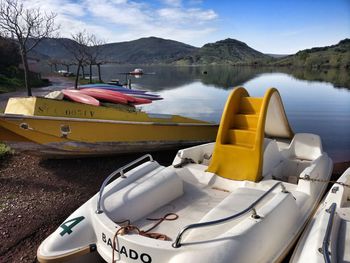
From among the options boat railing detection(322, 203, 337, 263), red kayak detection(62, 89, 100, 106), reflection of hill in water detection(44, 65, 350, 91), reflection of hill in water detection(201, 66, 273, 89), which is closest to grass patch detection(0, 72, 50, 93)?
reflection of hill in water detection(44, 65, 350, 91)

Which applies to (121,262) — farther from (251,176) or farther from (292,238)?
(251,176)

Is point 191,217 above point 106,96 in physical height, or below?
below

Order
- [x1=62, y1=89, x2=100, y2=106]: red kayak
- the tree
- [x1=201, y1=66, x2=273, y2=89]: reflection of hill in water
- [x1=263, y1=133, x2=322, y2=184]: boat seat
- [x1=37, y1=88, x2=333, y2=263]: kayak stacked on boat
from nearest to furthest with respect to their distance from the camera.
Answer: [x1=37, y1=88, x2=333, y2=263]: kayak stacked on boat → [x1=263, y1=133, x2=322, y2=184]: boat seat → [x1=62, y1=89, x2=100, y2=106]: red kayak → the tree → [x1=201, y1=66, x2=273, y2=89]: reflection of hill in water

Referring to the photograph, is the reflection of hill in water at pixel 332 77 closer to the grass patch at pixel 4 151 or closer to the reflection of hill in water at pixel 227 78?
the reflection of hill in water at pixel 227 78

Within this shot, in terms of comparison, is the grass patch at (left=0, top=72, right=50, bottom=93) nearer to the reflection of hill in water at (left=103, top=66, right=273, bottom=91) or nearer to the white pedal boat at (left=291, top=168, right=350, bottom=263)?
the reflection of hill in water at (left=103, top=66, right=273, bottom=91)

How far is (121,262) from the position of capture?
3648mm

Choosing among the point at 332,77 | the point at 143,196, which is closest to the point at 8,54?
the point at 143,196

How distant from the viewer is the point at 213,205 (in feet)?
16.9

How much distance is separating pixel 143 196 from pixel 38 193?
11.4 feet

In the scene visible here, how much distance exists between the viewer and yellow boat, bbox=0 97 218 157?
7973mm

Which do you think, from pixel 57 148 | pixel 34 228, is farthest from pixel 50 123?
pixel 34 228

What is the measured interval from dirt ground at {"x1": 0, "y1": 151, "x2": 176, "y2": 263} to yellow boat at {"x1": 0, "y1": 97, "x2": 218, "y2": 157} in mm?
430

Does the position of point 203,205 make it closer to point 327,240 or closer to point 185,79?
point 327,240

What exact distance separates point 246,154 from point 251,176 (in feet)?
1.38
